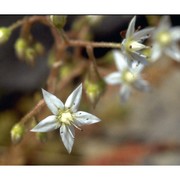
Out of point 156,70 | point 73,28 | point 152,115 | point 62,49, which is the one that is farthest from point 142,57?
point 152,115

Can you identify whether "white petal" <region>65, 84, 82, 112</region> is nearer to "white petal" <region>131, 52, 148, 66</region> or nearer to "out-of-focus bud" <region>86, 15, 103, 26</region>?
"white petal" <region>131, 52, 148, 66</region>

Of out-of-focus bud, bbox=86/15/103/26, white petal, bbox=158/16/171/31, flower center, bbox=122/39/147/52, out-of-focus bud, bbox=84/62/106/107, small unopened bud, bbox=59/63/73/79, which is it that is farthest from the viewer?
white petal, bbox=158/16/171/31

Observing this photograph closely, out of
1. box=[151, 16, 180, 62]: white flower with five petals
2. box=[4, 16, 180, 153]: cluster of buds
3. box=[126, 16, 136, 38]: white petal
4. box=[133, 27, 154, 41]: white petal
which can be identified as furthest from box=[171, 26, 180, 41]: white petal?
box=[126, 16, 136, 38]: white petal

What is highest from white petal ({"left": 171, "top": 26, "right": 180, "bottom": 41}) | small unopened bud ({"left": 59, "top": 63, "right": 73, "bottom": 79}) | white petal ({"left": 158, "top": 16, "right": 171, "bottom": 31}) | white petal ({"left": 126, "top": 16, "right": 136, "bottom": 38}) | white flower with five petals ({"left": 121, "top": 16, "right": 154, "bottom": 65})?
white petal ({"left": 158, "top": 16, "right": 171, "bottom": 31})

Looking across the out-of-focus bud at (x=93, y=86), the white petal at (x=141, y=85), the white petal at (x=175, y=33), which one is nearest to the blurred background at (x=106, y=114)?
the white petal at (x=175, y=33)

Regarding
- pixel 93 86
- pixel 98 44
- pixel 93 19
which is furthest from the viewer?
pixel 93 19

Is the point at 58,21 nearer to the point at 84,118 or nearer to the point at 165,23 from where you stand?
the point at 84,118

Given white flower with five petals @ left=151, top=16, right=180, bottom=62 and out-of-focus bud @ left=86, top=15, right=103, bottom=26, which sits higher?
out-of-focus bud @ left=86, top=15, right=103, bottom=26

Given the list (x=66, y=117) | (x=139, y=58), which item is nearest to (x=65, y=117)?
(x=66, y=117)
